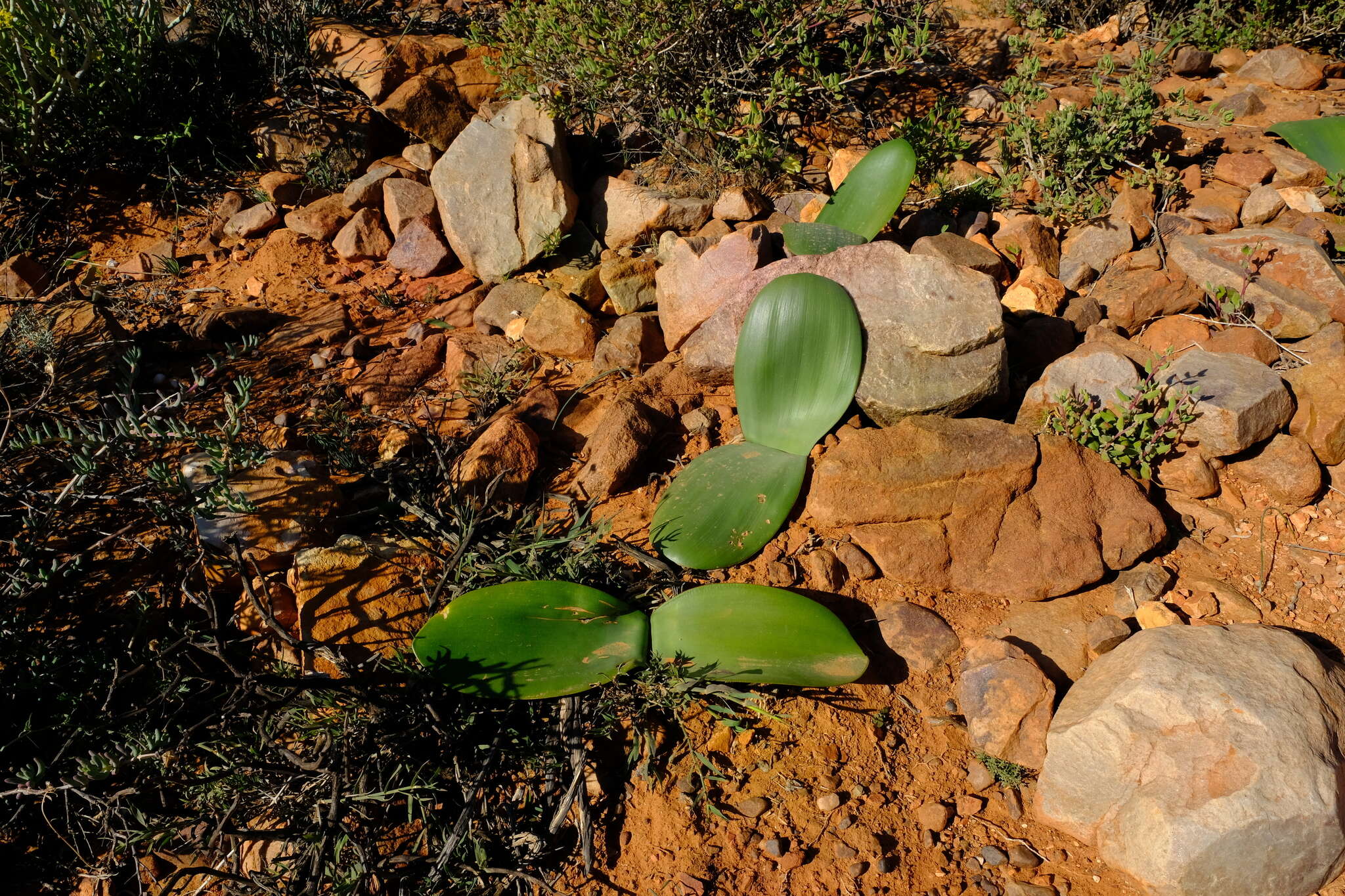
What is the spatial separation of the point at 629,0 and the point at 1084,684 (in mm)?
2583

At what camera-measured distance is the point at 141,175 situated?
346 cm

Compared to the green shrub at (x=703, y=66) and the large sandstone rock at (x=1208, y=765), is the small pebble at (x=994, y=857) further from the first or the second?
the green shrub at (x=703, y=66)

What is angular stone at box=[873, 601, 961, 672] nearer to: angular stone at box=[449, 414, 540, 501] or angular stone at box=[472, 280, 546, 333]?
angular stone at box=[449, 414, 540, 501]

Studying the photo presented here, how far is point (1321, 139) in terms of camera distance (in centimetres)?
278

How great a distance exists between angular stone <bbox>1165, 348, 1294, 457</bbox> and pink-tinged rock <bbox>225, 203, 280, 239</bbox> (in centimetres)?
315

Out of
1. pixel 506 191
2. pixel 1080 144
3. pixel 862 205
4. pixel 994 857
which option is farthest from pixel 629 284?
pixel 994 857

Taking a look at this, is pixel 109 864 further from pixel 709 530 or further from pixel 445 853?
pixel 709 530

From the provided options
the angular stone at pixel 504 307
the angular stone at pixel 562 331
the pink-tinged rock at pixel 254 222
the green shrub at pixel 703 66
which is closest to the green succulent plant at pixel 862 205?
the green shrub at pixel 703 66

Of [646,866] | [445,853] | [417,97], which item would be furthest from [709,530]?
[417,97]

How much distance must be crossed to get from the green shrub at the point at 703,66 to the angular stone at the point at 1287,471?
165 cm

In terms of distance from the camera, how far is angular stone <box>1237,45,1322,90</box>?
331cm

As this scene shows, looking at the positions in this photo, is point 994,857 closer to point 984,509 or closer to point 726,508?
point 984,509

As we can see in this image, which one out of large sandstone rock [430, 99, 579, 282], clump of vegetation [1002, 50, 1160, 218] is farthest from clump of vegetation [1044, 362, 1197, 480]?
large sandstone rock [430, 99, 579, 282]

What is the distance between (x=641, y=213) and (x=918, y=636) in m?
1.80
